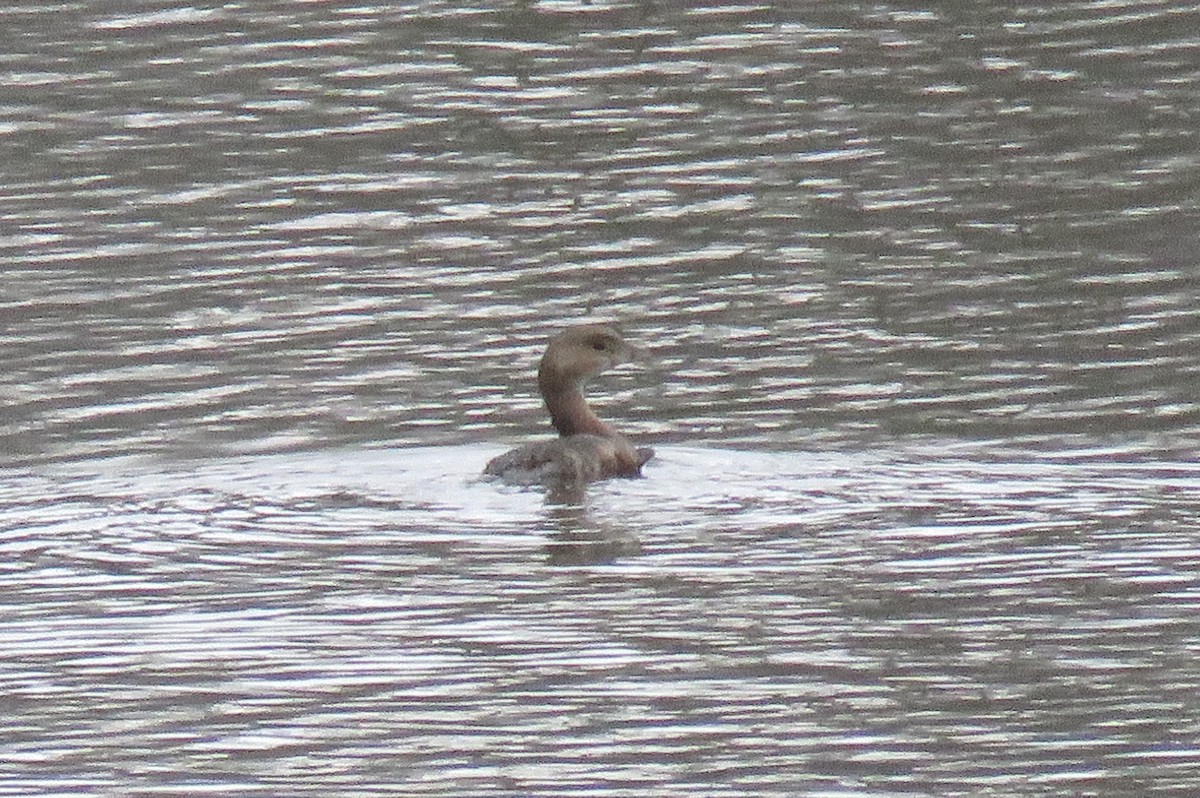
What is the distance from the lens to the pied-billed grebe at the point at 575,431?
40.8ft

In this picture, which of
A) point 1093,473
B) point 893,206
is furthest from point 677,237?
point 1093,473

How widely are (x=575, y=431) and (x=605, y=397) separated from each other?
1.33m

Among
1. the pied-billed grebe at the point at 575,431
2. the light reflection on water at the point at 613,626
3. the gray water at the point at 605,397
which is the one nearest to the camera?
the light reflection on water at the point at 613,626

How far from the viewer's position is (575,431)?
526 inches

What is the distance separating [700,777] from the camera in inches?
332

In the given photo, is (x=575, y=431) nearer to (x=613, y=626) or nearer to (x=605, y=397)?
(x=605, y=397)

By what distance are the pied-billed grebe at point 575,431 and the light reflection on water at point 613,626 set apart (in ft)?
0.43

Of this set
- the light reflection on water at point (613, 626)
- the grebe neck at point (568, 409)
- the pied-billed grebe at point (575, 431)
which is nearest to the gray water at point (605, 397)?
the light reflection on water at point (613, 626)

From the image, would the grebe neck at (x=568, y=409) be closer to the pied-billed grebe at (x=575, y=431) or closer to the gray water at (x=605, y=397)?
the pied-billed grebe at (x=575, y=431)

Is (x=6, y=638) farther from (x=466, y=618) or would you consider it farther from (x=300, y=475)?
(x=300, y=475)

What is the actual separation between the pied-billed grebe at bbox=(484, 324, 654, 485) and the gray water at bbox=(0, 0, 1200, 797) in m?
0.14

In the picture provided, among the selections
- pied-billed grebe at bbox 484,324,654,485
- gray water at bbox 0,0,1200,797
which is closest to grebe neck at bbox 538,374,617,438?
pied-billed grebe at bbox 484,324,654,485

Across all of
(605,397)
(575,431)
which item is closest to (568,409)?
(575,431)

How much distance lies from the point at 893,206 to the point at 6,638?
8155 millimetres
